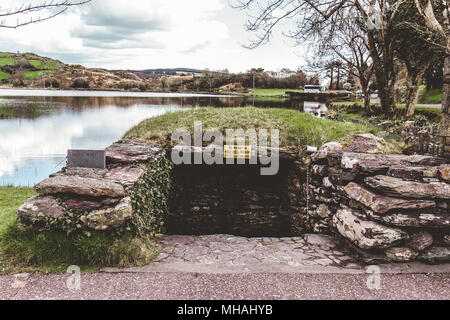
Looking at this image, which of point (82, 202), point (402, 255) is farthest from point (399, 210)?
point (82, 202)

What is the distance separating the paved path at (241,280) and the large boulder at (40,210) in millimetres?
773

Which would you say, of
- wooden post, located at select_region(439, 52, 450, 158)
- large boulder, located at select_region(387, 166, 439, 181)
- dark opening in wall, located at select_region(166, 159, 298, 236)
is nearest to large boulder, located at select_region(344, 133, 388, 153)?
wooden post, located at select_region(439, 52, 450, 158)

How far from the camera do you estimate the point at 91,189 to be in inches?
187

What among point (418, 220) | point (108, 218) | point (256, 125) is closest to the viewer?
point (108, 218)

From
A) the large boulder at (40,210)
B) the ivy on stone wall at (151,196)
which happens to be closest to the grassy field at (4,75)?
the ivy on stone wall at (151,196)

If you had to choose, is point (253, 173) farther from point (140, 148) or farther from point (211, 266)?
point (211, 266)

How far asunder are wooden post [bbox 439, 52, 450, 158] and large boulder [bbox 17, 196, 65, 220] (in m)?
5.73

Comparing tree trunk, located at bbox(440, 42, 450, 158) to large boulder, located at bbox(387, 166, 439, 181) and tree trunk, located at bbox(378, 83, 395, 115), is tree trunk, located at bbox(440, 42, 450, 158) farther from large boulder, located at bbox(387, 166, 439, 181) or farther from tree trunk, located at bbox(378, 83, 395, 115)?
tree trunk, located at bbox(378, 83, 395, 115)

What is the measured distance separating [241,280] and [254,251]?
1.25m

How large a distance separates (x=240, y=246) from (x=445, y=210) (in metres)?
3.04

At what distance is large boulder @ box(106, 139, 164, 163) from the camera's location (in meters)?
6.11

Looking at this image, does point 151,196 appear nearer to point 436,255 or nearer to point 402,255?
point 402,255

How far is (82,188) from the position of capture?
15.6ft
